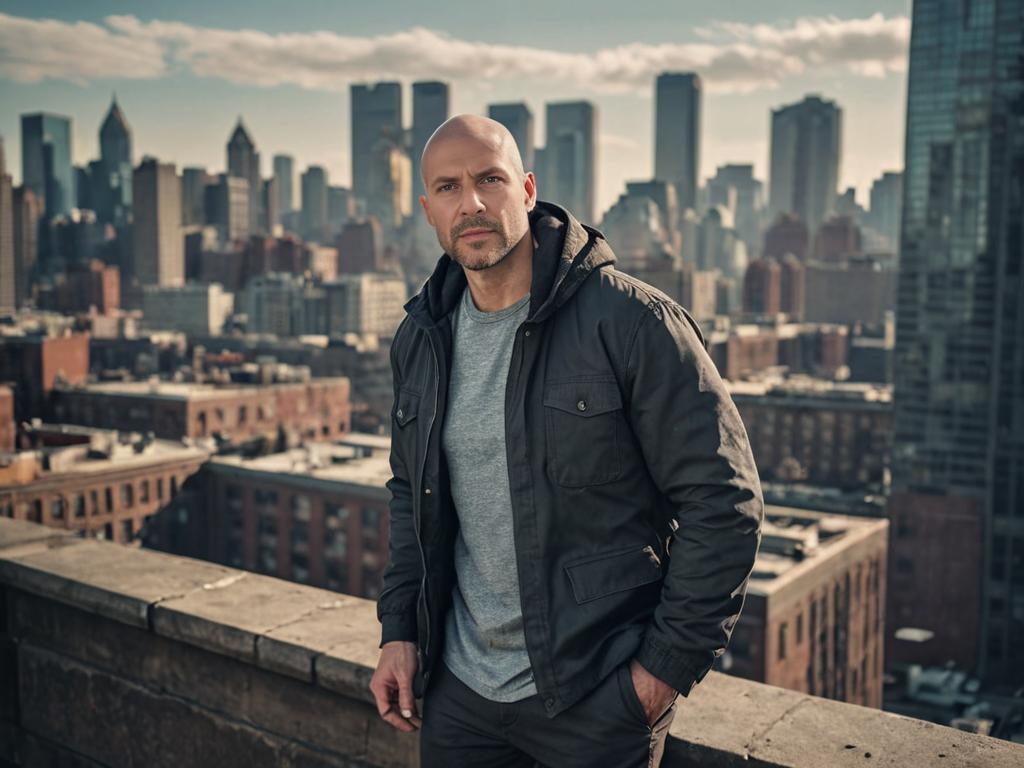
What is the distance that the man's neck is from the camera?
3338 mm

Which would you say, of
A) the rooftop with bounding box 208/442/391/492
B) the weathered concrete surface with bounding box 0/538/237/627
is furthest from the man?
the rooftop with bounding box 208/442/391/492

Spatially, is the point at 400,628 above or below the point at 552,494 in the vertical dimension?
below

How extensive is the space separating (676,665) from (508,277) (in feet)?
4.12

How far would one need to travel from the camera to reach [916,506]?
66.7 m

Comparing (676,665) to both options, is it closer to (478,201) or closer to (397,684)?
(397,684)

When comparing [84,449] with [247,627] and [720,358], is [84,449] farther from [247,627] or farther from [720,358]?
[720,358]

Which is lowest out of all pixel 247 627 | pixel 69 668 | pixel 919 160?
pixel 69 668

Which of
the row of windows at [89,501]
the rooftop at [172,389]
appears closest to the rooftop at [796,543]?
the row of windows at [89,501]

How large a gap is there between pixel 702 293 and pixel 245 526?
5615 inches

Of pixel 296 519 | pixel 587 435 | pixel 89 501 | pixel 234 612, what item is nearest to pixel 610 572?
pixel 587 435

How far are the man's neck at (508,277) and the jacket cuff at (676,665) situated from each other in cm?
113

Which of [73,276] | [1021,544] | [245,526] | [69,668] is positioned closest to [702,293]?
[73,276]

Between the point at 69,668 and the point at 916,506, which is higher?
the point at 69,668

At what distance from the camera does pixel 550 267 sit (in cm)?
319
